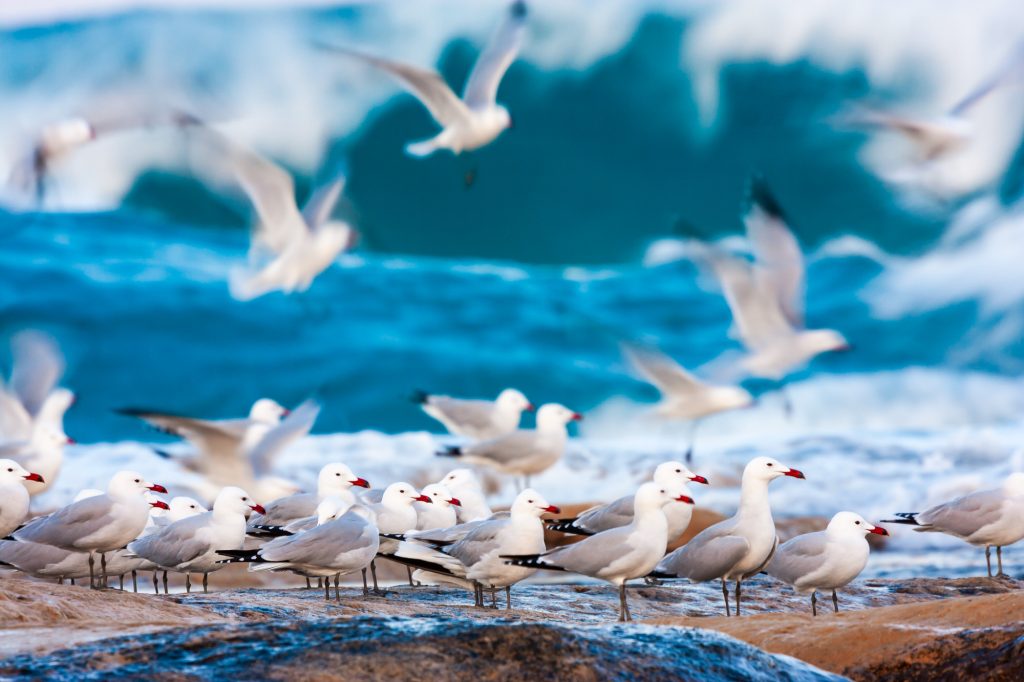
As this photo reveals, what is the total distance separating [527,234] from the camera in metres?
26.8

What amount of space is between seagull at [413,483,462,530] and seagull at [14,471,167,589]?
5.47 ft

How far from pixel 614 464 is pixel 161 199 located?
419 inches

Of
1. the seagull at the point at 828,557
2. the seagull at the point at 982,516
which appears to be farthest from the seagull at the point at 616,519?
the seagull at the point at 982,516

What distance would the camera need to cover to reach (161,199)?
26.0 m

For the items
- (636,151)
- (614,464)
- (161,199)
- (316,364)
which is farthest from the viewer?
(636,151)

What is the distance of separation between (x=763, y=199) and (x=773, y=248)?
0.39m

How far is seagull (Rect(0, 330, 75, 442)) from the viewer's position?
530 inches

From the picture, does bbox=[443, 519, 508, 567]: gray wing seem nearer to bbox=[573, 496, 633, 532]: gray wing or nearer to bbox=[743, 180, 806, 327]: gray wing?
bbox=[573, 496, 633, 532]: gray wing

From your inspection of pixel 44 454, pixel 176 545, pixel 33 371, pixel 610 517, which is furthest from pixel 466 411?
pixel 176 545

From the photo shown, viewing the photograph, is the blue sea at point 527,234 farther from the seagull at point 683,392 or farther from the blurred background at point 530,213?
the seagull at point 683,392

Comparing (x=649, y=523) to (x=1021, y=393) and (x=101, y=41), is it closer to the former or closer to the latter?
(x=1021, y=393)

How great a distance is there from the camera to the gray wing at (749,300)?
43.2ft

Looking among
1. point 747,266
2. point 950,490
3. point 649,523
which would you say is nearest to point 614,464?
point 950,490

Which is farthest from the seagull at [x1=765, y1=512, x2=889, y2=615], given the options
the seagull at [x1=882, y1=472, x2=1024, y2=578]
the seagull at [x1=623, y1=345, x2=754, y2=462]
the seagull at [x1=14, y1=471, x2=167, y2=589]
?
the seagull at [x1=623, y1=345, x2=754, y2=462]
